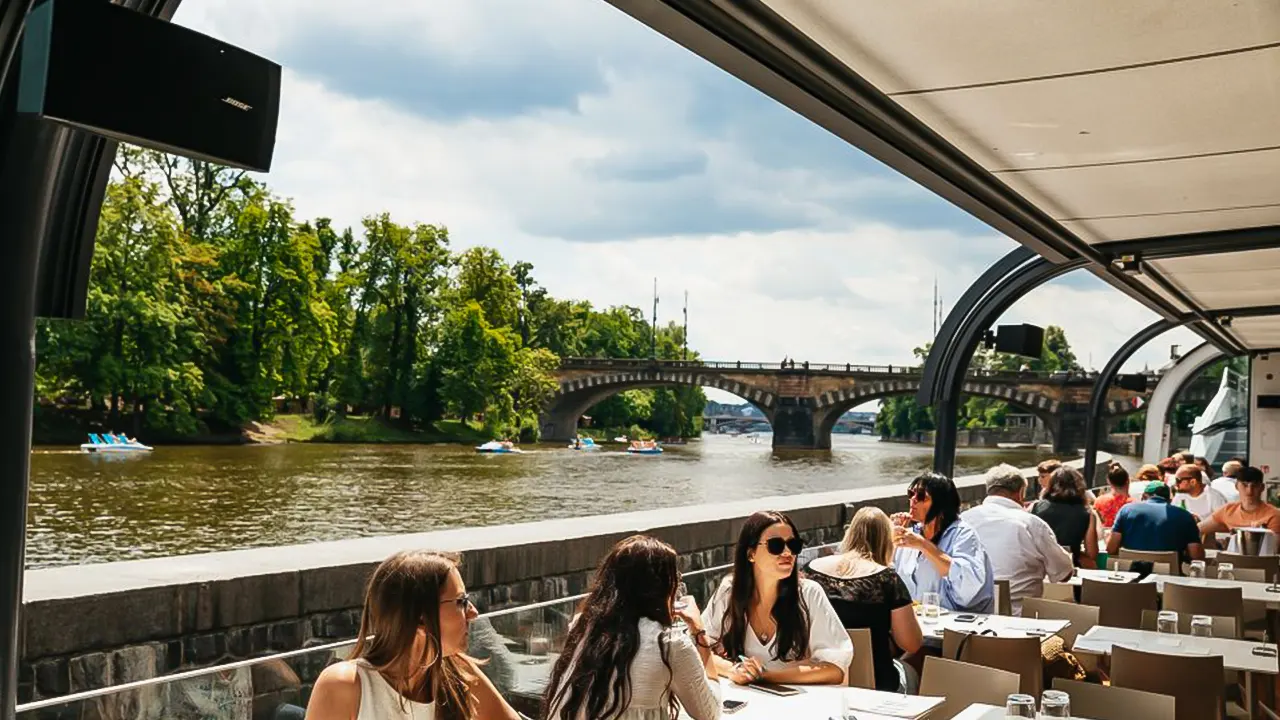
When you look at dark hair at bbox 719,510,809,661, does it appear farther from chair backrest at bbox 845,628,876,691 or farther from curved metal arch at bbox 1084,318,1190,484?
curved metal arch at bbox 1084,318,1190,484

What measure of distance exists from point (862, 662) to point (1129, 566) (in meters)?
3.63

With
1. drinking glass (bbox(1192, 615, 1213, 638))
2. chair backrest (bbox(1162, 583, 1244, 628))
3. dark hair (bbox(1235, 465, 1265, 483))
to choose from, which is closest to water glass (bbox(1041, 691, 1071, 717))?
drinking glass (bbox(1192, 615, 1213, 638))

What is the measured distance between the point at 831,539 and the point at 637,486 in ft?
86.7

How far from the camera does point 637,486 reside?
34.9m

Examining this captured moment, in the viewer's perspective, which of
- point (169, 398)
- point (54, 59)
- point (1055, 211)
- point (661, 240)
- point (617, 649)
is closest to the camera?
point (54, 59)

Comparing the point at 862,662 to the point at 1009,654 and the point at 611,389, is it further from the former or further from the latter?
the point at 611,389

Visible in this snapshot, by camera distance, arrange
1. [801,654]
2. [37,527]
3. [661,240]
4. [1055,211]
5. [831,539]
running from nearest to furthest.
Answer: [801,654] → [1055,211] → [831,539] → [37,527] → [661,240]

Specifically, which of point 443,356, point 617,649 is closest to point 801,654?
point 617,649

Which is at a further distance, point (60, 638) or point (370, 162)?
point (370, 162)

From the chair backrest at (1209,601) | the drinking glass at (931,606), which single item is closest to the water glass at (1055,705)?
the drinking glass at (931,606)

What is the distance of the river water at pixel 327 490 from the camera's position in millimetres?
22281

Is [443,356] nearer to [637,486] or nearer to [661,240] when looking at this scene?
[637,486]

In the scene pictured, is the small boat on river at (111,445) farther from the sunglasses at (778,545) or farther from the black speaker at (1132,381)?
the sunglasses at (778,545)

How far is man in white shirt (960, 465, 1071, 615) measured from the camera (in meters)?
5.98
